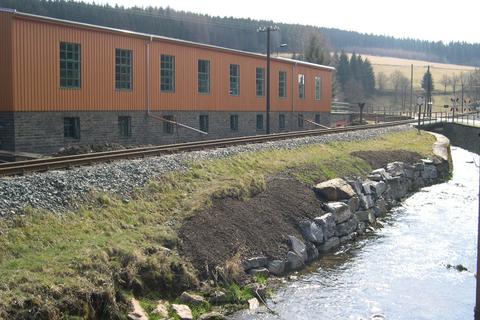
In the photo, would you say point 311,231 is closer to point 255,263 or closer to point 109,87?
point 255,263

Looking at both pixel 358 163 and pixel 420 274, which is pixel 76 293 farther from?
pixel 358 163

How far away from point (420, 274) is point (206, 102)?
22513 mm

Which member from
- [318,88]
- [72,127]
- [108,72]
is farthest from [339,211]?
[318,88]

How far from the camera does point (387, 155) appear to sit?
30938mm

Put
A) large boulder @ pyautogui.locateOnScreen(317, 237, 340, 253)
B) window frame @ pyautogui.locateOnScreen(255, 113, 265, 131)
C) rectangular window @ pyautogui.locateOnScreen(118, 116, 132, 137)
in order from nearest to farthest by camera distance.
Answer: large boulder @ pyautogui.locateOnScreen(317, 237, 340, 253)
rectangular window @ pyautogui.locateOnScreen(118, 116, 132, 137)
window frame @ pyautogui.locateOnScreen(255, 113, 265, 131)

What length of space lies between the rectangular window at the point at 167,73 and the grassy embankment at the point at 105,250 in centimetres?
1538

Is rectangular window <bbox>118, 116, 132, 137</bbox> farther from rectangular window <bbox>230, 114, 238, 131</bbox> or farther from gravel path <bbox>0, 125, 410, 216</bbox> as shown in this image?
gravel path <bbox>0, 125, 410, 216</bbox>

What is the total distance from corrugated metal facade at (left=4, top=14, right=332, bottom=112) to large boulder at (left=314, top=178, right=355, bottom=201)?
12.9 m

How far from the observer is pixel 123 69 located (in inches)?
1191

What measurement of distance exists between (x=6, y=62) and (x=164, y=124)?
401 inches

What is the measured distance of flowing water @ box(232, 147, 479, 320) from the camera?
43.2 ft

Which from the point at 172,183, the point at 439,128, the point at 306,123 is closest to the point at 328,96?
the point at 306,123

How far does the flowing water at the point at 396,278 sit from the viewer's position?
1318 centimetres

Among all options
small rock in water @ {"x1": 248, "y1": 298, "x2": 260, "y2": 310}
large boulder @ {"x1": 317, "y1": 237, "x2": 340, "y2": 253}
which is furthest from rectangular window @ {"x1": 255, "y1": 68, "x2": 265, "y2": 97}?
small rock in water @ {"x1": 248, "y1": 298, "x2": 260, "y2": 310}
